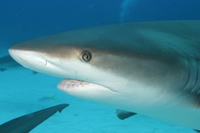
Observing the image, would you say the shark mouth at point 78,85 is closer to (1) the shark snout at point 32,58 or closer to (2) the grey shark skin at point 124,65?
(2) the grey shark skin at point 124,65

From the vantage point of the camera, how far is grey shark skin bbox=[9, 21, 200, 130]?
1222 mm

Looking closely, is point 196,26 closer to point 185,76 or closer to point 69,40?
point 185,76

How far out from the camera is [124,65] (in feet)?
4.23

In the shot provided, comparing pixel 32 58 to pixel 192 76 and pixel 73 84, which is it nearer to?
pixel 73 84

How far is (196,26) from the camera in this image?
195 centimetres

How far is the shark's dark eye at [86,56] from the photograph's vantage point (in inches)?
47.5

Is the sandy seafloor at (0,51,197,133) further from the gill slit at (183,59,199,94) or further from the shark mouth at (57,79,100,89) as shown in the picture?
the shark mouth at (57,79,100,89)

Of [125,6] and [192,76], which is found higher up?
[125,6]

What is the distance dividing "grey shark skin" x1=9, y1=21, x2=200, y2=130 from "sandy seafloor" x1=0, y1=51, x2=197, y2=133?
14.4ft

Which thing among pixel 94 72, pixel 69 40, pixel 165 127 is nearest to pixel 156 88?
pixel 94 72

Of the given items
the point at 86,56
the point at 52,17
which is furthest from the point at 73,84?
the point at 52,17

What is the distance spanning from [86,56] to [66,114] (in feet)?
20.3

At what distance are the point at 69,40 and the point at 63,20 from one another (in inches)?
364

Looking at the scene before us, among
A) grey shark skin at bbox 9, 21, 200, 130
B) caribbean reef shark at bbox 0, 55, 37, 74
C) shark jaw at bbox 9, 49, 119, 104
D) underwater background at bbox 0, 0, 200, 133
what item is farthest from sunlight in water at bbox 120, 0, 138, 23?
shark jaw at bbox 9, 49, 119, 104
